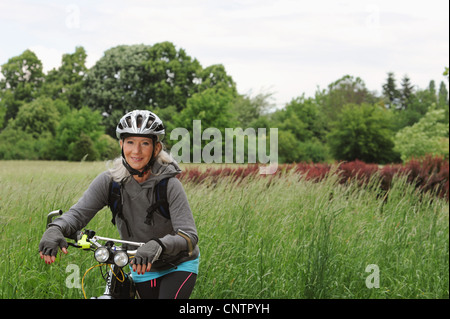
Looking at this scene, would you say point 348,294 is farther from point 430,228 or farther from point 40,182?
point 40,182

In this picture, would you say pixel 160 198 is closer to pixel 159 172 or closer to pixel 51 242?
pixel 159 172

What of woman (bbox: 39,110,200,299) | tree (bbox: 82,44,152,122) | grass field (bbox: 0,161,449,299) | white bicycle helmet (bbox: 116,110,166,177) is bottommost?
grass field (bbox: 0,161,449,299)

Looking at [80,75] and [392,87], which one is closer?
[80,75]

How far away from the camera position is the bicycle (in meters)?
1.96

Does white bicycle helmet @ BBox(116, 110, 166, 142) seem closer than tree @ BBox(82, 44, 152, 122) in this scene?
Yes

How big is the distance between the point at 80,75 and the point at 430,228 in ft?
94.1

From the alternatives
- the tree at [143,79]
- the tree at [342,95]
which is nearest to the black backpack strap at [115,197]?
the tree at [143,79]

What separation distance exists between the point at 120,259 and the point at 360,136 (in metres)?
30.3

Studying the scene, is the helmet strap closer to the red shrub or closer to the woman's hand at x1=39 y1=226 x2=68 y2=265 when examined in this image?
the woman's hand at x1=39 y1=226 x2=68 y2=265

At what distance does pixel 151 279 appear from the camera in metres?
2.36

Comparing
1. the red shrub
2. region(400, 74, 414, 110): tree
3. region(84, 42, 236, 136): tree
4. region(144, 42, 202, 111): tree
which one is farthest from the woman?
region(400, 74, 414, 110): tree

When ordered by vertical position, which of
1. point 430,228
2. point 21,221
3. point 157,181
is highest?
point 157,181

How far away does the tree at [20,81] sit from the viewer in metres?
26.4
